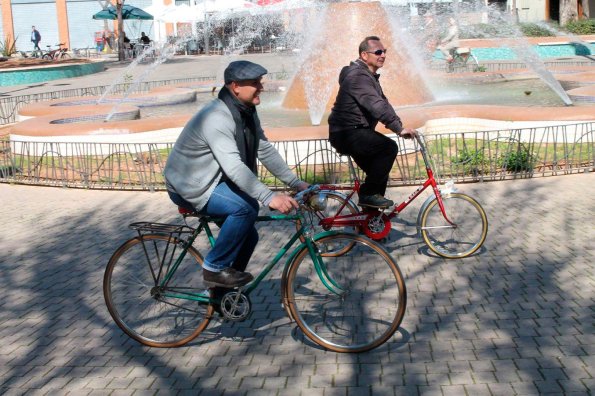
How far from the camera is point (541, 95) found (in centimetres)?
1697

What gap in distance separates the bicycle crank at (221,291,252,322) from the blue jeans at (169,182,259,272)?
213 mm

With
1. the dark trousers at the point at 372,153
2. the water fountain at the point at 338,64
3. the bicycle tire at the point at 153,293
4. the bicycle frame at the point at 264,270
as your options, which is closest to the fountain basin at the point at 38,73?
the water fountain at the point at 338,64

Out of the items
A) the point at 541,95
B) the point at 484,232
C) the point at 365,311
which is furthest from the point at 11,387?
the point at 541,95

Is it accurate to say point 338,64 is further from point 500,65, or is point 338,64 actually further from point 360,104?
point 500,65

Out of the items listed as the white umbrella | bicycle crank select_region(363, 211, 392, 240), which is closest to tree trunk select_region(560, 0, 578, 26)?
A: the white umbrella

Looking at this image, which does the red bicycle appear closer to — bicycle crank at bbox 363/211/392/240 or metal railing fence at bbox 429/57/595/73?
bicycle crank at bbox 363/211/392/240

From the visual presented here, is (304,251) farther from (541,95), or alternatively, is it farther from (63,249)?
(541,95)

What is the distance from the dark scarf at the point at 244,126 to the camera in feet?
15.6

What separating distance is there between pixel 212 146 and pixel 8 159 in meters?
8.56

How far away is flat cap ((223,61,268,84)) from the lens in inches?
186

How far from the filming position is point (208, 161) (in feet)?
15.8

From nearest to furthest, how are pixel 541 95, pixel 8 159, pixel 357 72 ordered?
pixel 357 72, pixel 8 159, pixel 541 95

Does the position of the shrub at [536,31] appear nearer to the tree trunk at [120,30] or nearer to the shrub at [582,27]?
the shrub at [582,27]

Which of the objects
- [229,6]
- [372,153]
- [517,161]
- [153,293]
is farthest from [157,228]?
[229,6]
